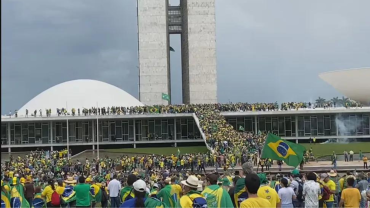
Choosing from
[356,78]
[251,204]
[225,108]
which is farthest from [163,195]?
[356,78]

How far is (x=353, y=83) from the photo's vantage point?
6128 centimetres

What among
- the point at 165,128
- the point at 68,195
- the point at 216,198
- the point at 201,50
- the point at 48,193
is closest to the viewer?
the point at 216,198

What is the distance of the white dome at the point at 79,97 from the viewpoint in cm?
6072

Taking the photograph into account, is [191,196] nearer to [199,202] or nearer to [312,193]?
[199,202]

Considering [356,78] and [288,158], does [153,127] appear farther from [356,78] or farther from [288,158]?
[288,158]

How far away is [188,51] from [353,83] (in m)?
19.1

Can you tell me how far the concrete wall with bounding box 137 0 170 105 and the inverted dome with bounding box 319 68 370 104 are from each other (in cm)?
1945

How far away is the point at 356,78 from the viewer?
60.9 metres

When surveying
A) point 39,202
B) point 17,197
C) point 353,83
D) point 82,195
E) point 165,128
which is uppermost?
point 353,83

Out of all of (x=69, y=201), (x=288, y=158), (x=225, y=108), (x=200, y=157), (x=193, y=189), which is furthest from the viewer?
(x=225, y=108)

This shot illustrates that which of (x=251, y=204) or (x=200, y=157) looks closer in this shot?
(x=251, y=204)

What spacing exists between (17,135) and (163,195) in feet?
153

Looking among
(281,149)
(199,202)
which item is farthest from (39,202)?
(281,149)

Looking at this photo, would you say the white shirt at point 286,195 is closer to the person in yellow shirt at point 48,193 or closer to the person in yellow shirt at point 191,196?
the person in yellow shirt at point 191,196
